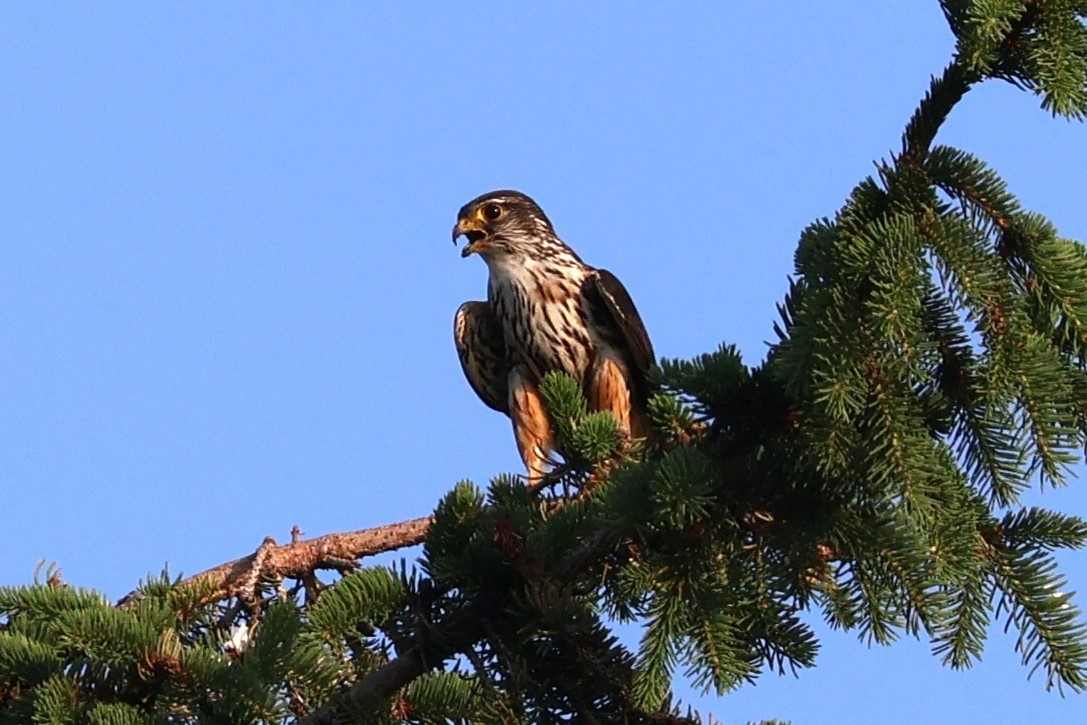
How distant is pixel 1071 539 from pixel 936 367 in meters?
0.53

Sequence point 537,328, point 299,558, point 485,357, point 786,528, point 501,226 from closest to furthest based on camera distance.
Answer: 1. point 786,528
2. point 299,558
3. point 537,328
4. point 485,357
5. point 501,226

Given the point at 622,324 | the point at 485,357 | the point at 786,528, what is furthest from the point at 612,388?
the point at 786,528

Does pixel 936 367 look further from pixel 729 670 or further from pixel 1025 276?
pixel 729 670

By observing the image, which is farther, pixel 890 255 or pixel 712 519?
pixel 712 519

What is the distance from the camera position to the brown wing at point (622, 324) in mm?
6520

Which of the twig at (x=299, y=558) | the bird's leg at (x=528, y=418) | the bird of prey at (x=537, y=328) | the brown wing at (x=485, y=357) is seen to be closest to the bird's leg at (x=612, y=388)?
the bird of prey at (x=537, y=328)

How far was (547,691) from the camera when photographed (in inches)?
137

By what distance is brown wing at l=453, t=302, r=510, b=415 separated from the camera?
709 centimetres

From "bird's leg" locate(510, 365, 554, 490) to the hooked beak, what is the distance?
77 centimetres

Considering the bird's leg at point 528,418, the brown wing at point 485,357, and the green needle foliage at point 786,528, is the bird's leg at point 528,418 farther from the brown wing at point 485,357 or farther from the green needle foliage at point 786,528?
the green needle foliage at point 786,528

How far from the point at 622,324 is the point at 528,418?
22.1 inches

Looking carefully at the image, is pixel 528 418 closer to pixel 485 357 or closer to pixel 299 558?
pixel 485 357

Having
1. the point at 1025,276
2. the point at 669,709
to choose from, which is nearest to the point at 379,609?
the point at 669,709

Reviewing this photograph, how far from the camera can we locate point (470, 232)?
7.41 m
